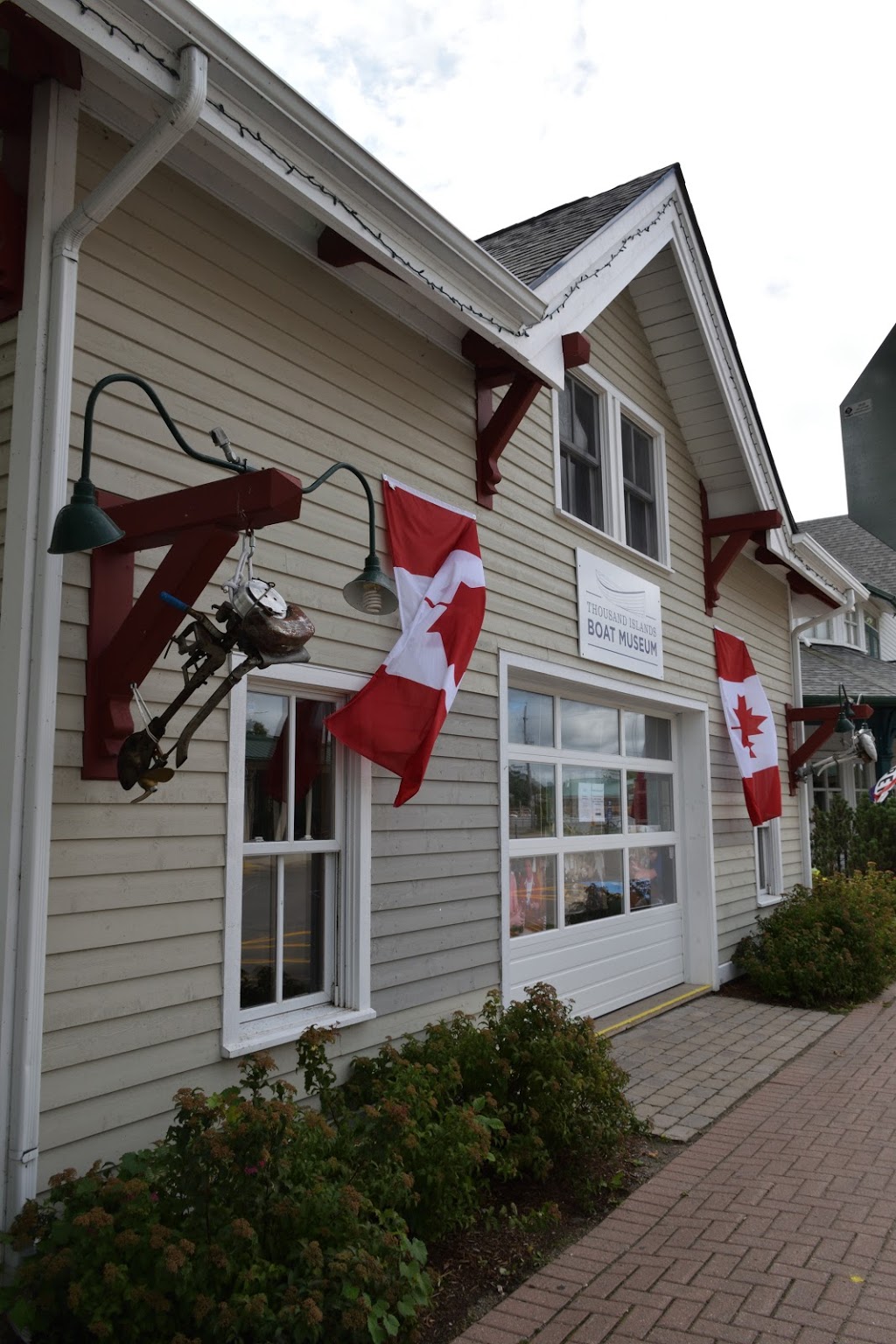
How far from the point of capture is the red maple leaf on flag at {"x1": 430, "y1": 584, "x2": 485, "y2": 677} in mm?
5902

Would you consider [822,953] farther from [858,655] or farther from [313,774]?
[858,655]

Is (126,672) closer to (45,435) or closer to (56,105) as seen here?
(45,435)

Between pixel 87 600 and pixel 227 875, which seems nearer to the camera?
pixel 87 600

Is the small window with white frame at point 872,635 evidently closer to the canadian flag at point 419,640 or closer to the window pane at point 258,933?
the canadian flag at point 419,640

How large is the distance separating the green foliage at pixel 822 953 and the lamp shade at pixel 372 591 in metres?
6.70

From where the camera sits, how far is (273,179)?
4.30 metres

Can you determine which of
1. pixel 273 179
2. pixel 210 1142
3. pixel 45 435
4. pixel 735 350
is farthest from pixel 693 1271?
pixel 735 350

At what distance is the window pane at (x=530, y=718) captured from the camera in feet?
24.0

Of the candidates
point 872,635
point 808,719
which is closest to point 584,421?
point 808,719

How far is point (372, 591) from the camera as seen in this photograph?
4.80 meters

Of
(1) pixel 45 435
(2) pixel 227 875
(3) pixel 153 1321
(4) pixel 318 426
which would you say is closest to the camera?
(3) pixel 153 1321

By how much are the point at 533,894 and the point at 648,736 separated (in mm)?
2634

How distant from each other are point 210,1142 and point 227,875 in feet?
4.36

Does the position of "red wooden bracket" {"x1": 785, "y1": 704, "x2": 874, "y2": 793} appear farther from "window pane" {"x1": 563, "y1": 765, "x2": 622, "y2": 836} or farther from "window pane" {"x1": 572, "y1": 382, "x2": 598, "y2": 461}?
"window pane" {"x1": 572, "y1": 382, "x2": 598, "y2": 461}
